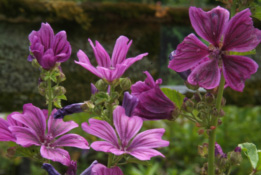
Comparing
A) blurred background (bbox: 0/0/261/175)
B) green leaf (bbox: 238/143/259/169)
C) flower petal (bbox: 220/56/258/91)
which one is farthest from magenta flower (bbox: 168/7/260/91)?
blurred background (bbox: 0/0/261/175)

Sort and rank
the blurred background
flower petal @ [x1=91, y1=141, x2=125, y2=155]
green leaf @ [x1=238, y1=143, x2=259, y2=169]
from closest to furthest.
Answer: flower petal @ [x1=91, y1=141, x2=125, y2=155]
green leaf @ [x1=238, y1=143, x2=259, y2=169]
the blurred background

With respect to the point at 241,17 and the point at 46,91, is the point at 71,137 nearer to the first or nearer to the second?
the point at 46,91

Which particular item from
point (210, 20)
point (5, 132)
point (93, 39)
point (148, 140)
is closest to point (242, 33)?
point (210, 20)

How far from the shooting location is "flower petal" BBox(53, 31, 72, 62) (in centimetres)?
48

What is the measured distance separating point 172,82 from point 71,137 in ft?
5.54

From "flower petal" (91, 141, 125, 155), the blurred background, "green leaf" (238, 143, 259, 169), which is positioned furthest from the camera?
the blurred background

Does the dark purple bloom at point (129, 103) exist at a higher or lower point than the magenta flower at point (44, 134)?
higher

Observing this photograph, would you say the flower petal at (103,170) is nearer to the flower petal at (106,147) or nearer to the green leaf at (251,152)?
A: the flower petal at (106,147)

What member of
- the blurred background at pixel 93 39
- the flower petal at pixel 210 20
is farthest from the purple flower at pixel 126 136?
the blurred background at pixel 93 39

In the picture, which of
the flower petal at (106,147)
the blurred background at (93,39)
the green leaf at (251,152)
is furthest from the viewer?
the blurred background at (93,39)

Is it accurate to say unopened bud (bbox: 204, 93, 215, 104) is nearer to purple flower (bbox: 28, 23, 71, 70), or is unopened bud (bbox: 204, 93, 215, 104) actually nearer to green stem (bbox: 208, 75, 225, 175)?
green stem (bbox: 208, 75, 225, 175)

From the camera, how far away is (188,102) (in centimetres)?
50

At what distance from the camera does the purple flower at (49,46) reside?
0.48m

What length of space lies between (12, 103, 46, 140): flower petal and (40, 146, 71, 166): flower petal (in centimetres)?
3
